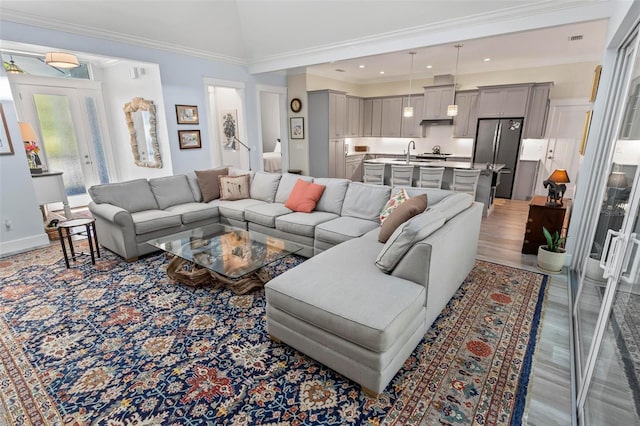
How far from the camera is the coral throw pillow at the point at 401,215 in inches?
107

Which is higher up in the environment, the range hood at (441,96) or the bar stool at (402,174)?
the range hood at (441,96)

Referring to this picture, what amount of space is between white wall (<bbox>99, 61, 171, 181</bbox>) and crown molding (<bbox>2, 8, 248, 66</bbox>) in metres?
0.33

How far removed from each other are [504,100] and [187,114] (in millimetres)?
6600

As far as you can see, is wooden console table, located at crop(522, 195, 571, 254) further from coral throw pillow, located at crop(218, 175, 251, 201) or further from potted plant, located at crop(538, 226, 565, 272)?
coral throw pillow, located at crop(218, 175, 251, 201)

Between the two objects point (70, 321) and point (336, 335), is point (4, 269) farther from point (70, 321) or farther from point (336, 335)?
point (336, 335)

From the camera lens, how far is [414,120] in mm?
8547

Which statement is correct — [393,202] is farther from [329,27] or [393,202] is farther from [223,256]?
[329,27]

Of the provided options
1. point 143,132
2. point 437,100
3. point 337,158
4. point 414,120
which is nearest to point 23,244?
point 143,132

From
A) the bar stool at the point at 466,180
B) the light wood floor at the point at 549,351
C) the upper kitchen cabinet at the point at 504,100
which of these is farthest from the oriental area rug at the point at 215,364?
the upper kitchen cabinet at the point at 504,100

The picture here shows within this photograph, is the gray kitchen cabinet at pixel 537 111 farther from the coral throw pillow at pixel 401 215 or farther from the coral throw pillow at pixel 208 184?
the coral throw pillow at pixel 208 184

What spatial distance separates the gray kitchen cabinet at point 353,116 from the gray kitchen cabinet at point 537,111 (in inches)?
159

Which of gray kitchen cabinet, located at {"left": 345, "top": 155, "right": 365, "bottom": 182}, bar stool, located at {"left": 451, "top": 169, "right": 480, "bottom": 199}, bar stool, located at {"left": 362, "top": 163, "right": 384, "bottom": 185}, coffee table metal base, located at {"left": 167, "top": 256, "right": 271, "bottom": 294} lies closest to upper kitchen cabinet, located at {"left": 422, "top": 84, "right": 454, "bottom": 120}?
gray kitchen cabinet, located at {"left": 345, "top": 155, "right": 365, "bottom": 182}

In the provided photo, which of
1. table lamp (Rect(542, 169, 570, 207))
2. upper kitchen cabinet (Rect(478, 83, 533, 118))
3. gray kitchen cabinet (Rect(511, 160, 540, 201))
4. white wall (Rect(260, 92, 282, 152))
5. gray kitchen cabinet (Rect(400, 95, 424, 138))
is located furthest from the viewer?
white wall (Rect(260, 92, 282, 152))

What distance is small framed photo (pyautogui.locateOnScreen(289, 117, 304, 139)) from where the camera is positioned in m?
7.67
